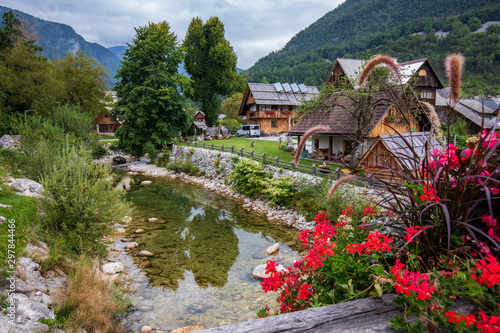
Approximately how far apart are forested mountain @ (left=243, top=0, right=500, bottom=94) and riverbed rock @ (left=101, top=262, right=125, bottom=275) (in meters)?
57.2

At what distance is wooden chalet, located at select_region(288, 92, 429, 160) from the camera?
56.1 feet

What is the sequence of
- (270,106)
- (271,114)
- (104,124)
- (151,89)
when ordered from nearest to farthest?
1. (151,89)
2. (271,114)
3. (270,106)
4. (104,124)

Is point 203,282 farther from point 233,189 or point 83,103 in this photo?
point 83,103

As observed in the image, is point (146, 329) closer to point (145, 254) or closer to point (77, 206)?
point (77, 206)

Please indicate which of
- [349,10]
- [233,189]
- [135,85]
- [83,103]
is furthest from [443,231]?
[349,10]

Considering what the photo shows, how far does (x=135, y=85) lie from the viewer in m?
28.9

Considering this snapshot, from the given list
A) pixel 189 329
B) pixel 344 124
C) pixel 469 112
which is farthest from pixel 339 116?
pixel 469 112

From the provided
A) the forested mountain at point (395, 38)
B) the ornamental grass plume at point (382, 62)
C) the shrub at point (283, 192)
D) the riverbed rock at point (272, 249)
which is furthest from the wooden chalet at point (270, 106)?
the ornamental grass plume at point (382, 62)

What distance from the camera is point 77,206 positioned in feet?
27.2

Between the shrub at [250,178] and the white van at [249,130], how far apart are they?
71.7ft

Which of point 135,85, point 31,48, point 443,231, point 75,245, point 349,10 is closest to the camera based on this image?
point 443,231

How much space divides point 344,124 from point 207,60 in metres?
30.7

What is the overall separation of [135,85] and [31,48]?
45.7ft

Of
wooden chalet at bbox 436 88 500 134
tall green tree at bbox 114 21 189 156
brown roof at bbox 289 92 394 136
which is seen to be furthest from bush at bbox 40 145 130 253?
wooden chalet at bbox 436 88 500 134
